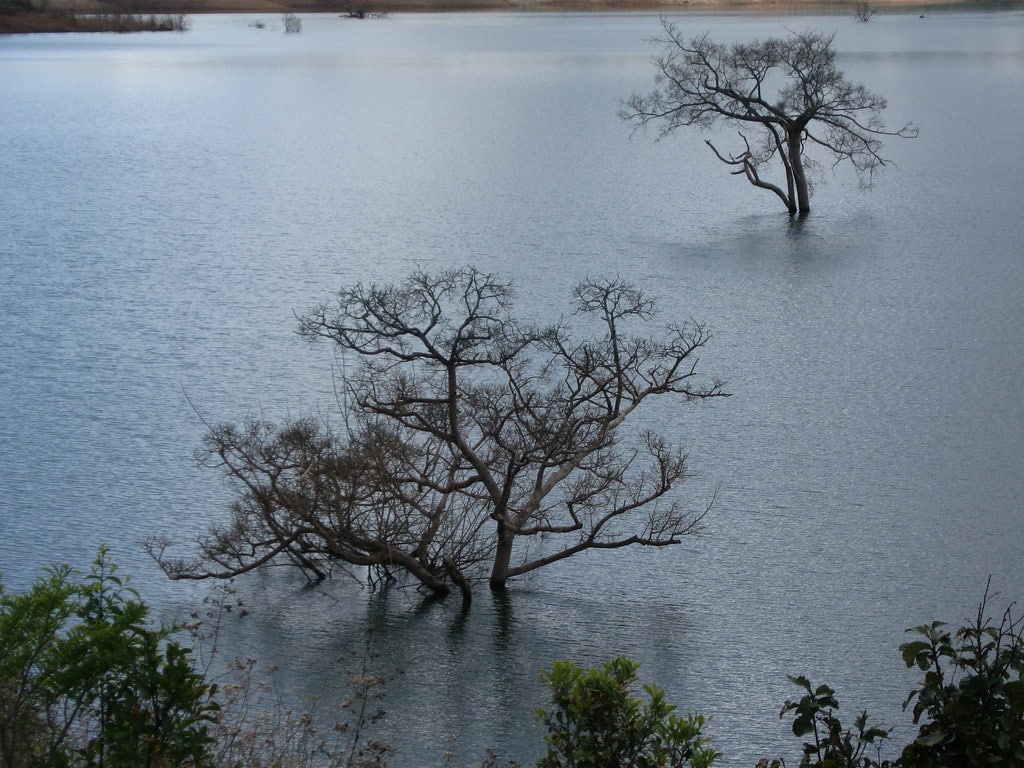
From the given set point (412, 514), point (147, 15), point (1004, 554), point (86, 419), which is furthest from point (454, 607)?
point (147, 15)

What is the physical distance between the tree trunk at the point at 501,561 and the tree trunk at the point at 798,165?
1622 centimetres

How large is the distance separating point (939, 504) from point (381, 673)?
663 centimetres

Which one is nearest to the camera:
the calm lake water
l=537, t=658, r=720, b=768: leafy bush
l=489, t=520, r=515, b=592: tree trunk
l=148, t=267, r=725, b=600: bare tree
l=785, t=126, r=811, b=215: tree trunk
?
l=537, t=658, r=720, b=768: leafy bush

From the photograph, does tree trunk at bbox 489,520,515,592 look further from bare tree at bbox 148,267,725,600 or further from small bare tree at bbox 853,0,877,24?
small bare tree at bbox 853,0,877,24

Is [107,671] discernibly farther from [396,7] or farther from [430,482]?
[396,7]

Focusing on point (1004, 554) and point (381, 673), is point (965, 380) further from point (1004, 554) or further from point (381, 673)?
point (381, 673)

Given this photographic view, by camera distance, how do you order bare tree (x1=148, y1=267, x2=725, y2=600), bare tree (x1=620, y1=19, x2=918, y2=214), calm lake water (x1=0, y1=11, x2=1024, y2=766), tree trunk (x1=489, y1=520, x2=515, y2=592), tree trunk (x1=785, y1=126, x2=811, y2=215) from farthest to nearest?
tree trunk (x1=785, y1=126, x2=811, y2=215) < bare tree (x1=620, y1=19, x2=918, y2=214) < tree trunk (x1=489, y1=520, x2=515, y2=592) < bare tree (x1=148, y1=267, x2=725, y2=600) < calm lake water (x1=0, y1=11, x2=1024, y2=766)

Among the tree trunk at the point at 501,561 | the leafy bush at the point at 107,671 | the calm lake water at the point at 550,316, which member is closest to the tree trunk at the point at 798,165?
the calm lake water at the point at 550,316

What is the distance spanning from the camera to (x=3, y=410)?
54.6ft

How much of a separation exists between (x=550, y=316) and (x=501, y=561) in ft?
28.1

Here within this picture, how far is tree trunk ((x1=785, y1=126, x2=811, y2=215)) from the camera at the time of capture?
2544 centimetres

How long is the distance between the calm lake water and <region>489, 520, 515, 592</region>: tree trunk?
0.69 feet

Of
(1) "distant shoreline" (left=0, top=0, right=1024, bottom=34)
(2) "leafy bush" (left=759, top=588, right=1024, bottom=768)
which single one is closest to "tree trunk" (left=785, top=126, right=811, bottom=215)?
(2) "leafy bush" (left=759, top=588, right=1024, bottom=768)

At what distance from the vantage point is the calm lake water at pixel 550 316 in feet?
35.5
